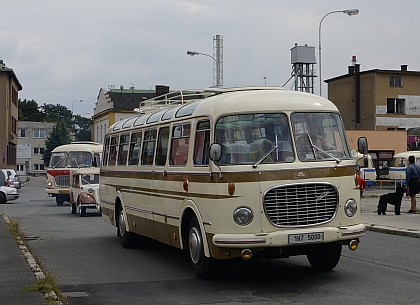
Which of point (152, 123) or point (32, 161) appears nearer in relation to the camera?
point (152, 123)

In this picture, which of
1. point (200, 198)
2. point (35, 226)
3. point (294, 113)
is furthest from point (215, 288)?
point (35, 226)

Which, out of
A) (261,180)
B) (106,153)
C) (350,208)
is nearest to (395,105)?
(106,153)

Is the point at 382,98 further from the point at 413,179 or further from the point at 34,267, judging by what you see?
the point at 34,267

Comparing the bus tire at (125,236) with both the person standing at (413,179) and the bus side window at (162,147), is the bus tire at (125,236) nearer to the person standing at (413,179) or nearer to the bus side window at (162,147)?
the bus side window at (162,147)

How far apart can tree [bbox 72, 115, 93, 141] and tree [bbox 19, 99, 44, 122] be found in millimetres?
8290

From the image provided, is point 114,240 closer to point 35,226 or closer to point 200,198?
point 35,226

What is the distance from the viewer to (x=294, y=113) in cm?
1038

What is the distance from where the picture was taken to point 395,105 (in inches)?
2768

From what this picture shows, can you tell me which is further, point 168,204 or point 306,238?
point 168,204

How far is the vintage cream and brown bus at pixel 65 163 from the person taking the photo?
3459 centimetres

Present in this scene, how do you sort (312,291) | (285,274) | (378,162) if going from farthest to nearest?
(378,162) < (285,274) < (312,291)

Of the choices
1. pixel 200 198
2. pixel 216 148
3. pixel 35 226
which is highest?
pixel 216 148

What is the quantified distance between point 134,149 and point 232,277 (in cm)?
450

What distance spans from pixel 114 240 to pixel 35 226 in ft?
18.5
